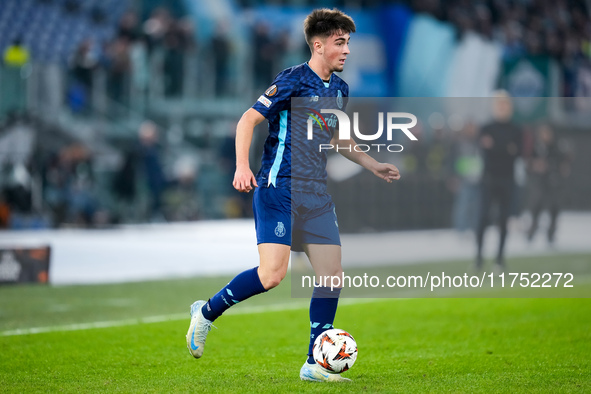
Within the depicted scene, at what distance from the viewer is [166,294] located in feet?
30.2

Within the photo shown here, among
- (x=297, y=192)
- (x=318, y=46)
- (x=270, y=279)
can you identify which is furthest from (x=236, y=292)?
(x=318, y=46)

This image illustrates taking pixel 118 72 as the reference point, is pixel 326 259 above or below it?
below

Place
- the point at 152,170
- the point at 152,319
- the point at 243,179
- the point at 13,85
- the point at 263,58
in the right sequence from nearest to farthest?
1. the point at 243,179
2. the point at 152,319
3. the point at 152,170
4. the point at 13,85
5. the point at 263,58

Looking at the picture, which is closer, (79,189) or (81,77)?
(79,189)

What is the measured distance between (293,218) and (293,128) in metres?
0.48

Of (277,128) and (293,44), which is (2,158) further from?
(277,128)

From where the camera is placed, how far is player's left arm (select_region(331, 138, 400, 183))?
4953 mm

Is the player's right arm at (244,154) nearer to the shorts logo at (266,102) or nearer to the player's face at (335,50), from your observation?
the shorts logo at (266,102)

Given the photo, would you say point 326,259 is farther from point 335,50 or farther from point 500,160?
point 500,160

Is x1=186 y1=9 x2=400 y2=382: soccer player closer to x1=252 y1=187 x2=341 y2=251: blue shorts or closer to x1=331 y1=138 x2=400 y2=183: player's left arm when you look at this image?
x1=252 y1=187 x2=341 y2=251: blue shorts

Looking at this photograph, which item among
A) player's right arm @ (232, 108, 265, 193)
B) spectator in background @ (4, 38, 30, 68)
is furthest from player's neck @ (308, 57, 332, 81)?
spectator in background @ (4, 38, 30, 68)

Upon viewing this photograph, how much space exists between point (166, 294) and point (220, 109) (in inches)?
318

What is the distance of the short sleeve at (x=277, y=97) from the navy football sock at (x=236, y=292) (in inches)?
33.3

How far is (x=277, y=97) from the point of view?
15.3 feet
